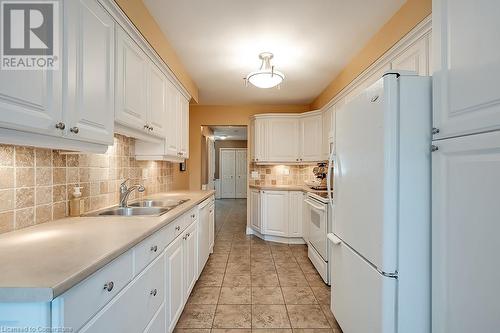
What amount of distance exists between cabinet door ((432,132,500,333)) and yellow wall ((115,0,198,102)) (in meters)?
2.04

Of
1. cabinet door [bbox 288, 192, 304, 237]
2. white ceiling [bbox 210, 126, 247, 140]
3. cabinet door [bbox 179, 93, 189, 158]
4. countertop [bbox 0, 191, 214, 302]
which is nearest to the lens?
countertop [bbox 0, 191, 214, 302]

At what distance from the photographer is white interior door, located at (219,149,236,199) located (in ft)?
33.3

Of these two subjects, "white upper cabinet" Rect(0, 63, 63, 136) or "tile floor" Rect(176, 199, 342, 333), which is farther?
"tile floor" Rect(176, 199, 342, 333)

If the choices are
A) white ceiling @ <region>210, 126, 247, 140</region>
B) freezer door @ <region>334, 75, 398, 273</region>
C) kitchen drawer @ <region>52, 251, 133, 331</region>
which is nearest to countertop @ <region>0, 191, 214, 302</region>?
kitchen drawer @ <region>52, 251, 133, 331</region>

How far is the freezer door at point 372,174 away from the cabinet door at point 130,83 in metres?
1.54

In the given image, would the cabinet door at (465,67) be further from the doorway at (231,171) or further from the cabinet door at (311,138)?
the doorway at (231,171)

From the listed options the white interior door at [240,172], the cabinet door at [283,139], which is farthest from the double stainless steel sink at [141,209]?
the white interior door at [240,172]

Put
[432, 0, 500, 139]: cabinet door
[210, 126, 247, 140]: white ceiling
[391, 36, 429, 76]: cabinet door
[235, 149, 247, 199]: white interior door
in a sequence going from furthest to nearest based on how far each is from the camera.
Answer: [235, 149, 247, 199]: white interior door → [210, 126, 247, 140]: white ceiling → [391, 36, 429, 76]: cabinet door → [432, 0, 500, 139]: cabinet door

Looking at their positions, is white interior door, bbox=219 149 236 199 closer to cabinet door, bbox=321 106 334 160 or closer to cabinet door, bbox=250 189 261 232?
cabinet door, bbox=250 189 261 232

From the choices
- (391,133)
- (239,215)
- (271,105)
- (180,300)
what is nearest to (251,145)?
(271,105)

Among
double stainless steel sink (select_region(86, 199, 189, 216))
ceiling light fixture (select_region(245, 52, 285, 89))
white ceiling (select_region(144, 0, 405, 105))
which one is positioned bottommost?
double stainless steel sink (select_region(86, 199, 189, 216))

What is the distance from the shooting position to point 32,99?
3.18 ft

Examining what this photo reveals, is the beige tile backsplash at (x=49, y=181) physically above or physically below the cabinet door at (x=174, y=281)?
above

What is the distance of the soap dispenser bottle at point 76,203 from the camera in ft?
5.15
